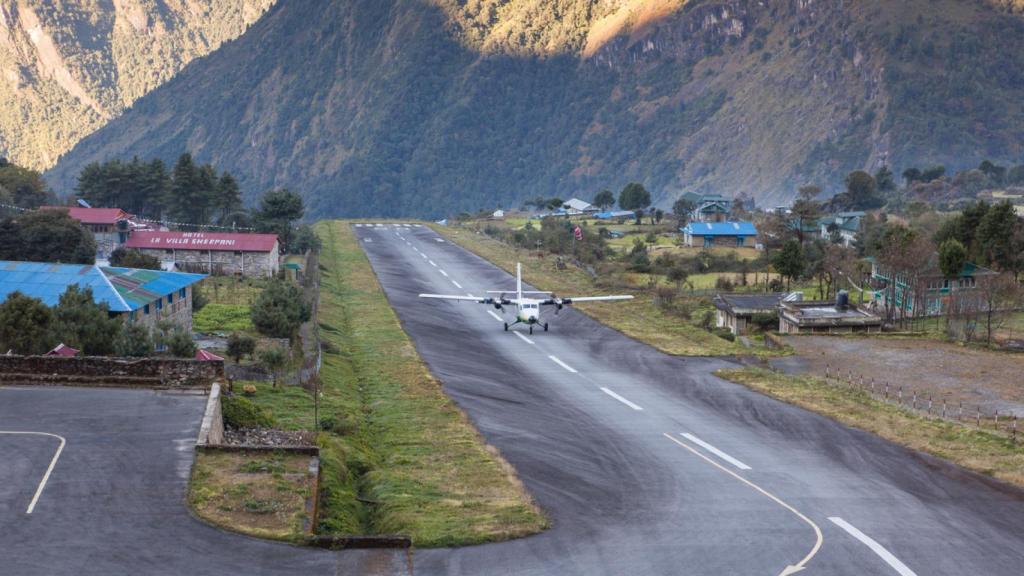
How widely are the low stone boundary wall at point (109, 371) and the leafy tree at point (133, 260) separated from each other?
4700cm

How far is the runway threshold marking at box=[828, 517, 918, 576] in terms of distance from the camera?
25078 millimetres

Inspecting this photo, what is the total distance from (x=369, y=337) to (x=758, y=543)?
42586mm

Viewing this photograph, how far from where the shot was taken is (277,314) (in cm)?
6066

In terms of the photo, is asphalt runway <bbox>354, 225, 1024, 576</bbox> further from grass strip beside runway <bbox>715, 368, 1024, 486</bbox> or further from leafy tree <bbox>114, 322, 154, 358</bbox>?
leafy tree <bbox>114, 322, 154, 358</bbox>

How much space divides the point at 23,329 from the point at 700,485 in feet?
99.4

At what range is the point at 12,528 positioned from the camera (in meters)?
24.0

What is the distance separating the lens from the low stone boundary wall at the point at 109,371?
37.5 meters

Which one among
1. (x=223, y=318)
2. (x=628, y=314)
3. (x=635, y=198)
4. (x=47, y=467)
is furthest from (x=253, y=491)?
(x=635, y=198)

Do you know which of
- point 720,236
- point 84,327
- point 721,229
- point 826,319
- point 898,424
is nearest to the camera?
point 898,424

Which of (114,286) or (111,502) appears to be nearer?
(111,502)

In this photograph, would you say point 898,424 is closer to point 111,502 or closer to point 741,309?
point 111,502

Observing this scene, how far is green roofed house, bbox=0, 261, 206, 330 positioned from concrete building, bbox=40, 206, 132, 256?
3856 centimetres

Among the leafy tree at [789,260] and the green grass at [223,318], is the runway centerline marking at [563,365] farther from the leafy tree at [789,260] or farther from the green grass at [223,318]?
the leafy tree at [789,260]

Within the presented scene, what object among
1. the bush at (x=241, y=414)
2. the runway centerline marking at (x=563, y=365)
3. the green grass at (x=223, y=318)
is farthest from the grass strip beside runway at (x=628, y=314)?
the bush at (x=241, y=414)
